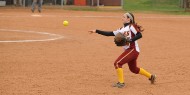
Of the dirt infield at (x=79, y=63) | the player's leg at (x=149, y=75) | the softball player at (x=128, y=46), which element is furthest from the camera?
the player's leg at (x=149, y=75)

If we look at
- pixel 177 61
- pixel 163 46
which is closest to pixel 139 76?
pixel 177 61

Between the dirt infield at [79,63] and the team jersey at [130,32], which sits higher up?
the team jersey at [130,32]

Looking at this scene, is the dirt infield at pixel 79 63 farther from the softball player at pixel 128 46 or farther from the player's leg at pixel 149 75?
the softball player at pixel 128 46

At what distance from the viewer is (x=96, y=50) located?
1562 cm

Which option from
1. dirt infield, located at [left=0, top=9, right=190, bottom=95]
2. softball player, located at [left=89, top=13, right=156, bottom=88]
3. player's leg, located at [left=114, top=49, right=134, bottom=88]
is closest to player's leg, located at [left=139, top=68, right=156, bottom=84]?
dirt infield, located at [left=0, top=9, right=190, bottom=95]

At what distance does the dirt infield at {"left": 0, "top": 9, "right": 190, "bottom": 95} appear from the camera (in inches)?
382

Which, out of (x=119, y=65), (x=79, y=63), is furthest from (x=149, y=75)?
(x=79, y=63)

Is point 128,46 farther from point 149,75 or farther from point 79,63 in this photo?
point 79,63

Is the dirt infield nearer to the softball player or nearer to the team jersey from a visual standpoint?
the softball player

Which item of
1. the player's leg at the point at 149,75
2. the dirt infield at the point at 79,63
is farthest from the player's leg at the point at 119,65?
the player's leg at the point at 149,75

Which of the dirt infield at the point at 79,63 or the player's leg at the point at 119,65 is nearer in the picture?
the dirt infield at the point at 79,63

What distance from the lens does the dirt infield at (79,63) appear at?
31.8ft

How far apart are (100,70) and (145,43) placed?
20.8 feet

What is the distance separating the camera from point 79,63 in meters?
12.8
